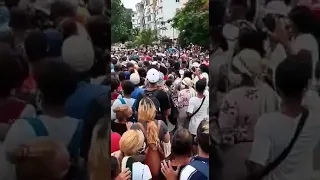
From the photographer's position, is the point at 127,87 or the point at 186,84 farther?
the point at 186,84

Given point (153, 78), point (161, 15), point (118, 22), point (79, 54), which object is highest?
point (161, 15)

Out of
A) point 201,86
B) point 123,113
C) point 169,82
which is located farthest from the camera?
point 169,82

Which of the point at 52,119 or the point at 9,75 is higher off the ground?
the point at 9,75

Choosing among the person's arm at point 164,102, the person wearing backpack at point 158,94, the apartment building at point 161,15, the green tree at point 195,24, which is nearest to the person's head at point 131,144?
the person wearing backpack at point 158,94

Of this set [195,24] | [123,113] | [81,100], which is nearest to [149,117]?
[123,113]

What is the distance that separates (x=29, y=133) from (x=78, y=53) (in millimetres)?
466

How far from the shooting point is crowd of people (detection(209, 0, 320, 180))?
2584mm

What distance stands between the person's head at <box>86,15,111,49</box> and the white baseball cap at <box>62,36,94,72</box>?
0.04m

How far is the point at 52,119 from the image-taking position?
8.32 feet

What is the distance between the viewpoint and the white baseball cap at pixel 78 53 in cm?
252

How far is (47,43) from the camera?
250 centimetres

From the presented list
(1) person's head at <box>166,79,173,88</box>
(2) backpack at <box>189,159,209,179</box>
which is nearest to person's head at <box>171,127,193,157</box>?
(2) backpack at <box>189,159,209,179</box>

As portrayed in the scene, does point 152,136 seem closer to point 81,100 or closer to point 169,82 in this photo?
point 81,100

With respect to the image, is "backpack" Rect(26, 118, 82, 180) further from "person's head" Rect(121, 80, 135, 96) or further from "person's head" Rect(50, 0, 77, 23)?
"person's head" Rect(121, 80, 135, 96)
